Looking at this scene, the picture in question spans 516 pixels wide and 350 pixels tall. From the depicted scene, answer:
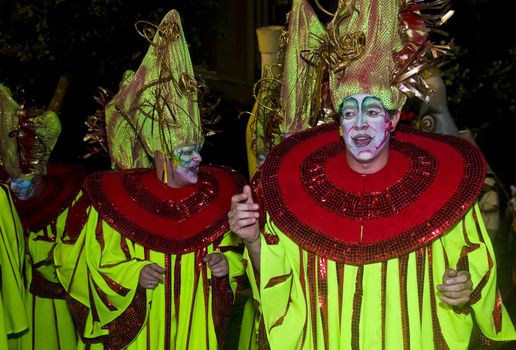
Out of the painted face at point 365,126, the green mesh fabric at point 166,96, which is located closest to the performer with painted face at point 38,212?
the green mesh fabric at point 166,96

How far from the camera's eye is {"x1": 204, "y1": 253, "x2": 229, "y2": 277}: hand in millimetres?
5391

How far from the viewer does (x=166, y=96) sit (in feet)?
19.0

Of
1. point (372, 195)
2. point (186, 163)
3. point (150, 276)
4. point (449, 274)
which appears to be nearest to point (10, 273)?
point (150, 276)

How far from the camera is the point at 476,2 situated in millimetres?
14281

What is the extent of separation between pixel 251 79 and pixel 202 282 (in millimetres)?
9117

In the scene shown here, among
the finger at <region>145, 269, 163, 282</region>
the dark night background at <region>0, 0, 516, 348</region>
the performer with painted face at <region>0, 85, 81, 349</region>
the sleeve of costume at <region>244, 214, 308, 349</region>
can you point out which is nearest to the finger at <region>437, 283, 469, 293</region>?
the sleeve of costume at <region>244, 214, 308, 349</region>

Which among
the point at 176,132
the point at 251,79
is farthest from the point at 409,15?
the point at 251,79

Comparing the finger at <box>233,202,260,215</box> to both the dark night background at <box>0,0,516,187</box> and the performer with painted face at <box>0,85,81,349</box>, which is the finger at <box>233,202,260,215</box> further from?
the dark night background at <box>0,0,516,187</box>

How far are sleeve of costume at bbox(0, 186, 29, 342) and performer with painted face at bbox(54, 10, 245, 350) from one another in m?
0.29

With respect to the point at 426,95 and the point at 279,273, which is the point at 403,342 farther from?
the point at 426,95

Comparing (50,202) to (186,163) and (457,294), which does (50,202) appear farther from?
(457,294)

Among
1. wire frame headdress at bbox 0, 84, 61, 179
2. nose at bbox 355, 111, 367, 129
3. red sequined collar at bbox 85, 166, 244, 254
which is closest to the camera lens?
nose at bbox 355, 111, 367, 129

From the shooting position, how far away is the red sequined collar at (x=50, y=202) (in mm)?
6719

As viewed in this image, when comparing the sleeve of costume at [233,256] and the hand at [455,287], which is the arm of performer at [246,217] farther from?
the sleeve of costume at [233,256]
